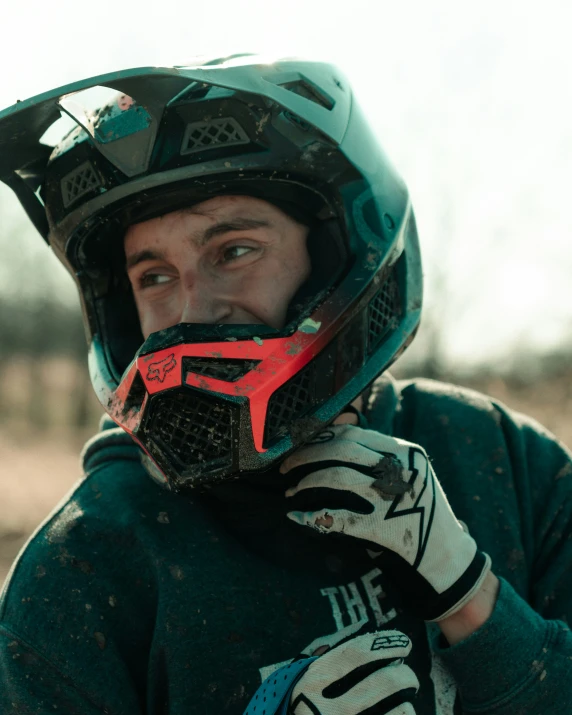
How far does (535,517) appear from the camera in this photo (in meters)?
2.45

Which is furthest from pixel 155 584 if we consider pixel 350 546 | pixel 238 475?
pixel 350 546

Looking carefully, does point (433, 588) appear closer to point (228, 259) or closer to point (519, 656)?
point (519, 656)

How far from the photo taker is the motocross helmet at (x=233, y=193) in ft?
6.59

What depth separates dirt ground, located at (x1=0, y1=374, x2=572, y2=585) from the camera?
9125 millimetres

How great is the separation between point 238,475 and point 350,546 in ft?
1.45

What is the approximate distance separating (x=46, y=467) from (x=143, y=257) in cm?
1286

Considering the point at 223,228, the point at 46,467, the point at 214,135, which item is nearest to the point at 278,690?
the point at 223,228

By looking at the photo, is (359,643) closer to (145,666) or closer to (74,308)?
(145,666)

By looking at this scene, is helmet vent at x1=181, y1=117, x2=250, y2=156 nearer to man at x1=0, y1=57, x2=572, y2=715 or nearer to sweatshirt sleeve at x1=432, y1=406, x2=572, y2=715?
man at x1=0, y1=57, x2=572, y2=715

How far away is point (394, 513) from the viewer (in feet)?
6.38

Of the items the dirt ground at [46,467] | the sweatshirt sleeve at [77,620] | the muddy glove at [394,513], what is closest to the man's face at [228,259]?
the muddy glove at [394,513]

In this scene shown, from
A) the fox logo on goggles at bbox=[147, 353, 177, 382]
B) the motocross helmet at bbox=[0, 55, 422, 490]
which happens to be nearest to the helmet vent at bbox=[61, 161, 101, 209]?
the motocross helmet at bbox=[0, 55, 422, 490]

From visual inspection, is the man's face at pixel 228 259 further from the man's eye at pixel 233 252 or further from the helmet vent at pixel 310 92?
A: the helmet vent at pixel 310 92

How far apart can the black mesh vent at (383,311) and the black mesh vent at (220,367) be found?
1.46ft
